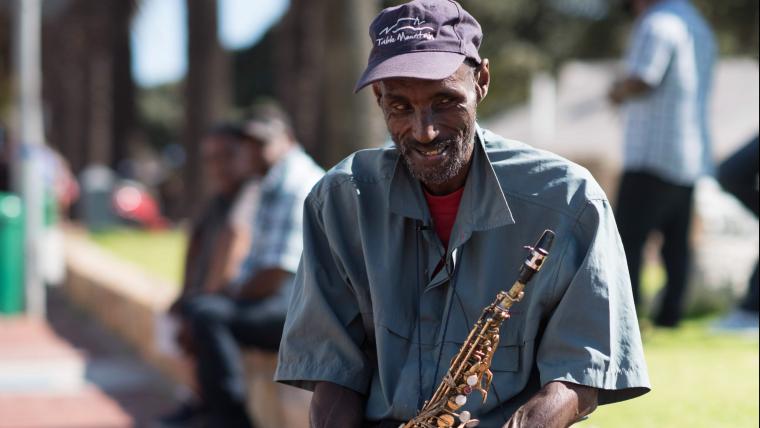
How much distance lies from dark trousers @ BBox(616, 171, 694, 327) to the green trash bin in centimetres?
696

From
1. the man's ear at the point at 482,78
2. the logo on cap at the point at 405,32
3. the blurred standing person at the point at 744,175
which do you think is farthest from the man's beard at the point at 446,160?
the blurred standing person at the point at 744,175

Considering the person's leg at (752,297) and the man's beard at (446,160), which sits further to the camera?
the person's leg at (752,297)

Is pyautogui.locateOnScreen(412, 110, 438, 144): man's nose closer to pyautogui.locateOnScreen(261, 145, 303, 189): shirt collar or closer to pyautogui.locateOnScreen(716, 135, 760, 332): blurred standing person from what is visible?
pyautogui.locateOnScreen(716, 135, 760, 332): blurred standing person

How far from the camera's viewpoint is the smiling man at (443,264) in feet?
8.97

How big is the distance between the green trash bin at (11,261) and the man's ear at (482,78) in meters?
9.23

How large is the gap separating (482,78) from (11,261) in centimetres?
935

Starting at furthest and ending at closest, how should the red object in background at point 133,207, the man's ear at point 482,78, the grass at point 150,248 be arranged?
the red object in background at point 133,207, the grass at point 150,248, the man's ear at point 482,78

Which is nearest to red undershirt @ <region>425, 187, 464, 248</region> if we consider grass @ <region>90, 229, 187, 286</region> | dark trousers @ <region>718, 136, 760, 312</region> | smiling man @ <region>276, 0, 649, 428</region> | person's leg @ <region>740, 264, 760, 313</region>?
smiling man @ <region>276, 0, 649, 428</region>

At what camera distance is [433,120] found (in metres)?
2.83

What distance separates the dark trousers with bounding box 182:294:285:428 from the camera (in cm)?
591

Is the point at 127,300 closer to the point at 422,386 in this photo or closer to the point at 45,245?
the point at 45,245

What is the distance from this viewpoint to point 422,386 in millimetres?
2855

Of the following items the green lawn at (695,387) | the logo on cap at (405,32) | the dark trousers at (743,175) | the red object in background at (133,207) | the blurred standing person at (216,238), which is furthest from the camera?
the red object in background at (133,207)

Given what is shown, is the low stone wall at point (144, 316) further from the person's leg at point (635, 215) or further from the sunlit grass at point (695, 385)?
the person's leg at point (635, 215)
